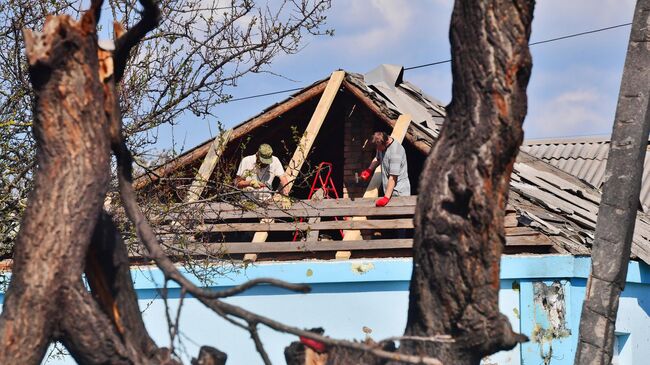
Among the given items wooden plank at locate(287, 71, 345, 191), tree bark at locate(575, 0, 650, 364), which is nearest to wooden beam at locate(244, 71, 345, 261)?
wooden plank at locate(287, 71, 345, 191)

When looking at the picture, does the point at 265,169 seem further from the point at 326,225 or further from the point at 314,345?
the point at 314,345

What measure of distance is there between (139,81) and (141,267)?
3.46 m

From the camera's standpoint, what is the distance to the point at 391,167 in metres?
11.6

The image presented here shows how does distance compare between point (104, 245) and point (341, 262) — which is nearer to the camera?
point (104, 245)

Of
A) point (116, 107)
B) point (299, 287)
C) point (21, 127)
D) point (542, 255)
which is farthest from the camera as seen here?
point (542, 255)

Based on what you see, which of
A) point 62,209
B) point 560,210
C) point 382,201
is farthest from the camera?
point 560,210

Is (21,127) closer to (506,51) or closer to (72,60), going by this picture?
(72,60)

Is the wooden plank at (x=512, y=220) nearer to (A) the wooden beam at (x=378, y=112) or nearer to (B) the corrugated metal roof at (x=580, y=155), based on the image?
(A) the wooden beam at (x=378, y=112)

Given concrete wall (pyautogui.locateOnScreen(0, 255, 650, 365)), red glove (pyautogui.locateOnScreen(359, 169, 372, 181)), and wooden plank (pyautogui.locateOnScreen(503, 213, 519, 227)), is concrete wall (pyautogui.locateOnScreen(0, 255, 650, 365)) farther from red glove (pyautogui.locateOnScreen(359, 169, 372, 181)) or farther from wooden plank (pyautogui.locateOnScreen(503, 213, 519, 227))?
red glove (pyautogui.locateOnScreen(359, 169, 372, 181))

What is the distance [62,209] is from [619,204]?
4366mm

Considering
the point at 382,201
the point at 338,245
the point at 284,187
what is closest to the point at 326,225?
the point at 338,245

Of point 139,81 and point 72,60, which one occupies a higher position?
point 139,81

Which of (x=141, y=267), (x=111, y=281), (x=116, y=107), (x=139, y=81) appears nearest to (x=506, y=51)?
(x=116, y=107)

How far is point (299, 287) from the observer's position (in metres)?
3.70
